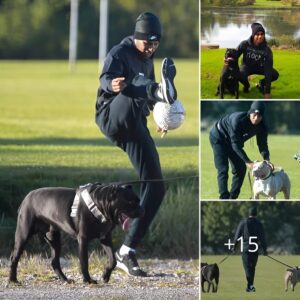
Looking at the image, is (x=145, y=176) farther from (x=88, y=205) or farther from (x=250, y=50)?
(x=250, y=50)

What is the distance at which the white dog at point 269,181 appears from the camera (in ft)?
31.5

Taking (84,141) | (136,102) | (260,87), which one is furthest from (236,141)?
(84,141)

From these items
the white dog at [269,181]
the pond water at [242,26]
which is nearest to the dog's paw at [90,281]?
the white dog at [269,181]

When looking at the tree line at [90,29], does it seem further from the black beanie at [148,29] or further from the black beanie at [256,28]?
the black beanie at [256,28]

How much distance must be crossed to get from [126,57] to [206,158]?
36.4 inches

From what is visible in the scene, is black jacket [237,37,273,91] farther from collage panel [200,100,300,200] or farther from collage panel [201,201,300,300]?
collage panel [201,201,300,300]

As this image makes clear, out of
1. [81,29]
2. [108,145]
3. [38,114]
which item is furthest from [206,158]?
[81,29]

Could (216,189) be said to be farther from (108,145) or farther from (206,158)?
(108,145)

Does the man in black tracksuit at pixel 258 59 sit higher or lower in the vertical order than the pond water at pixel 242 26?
lower

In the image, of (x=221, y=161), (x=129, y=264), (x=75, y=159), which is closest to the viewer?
(x=221, y=161)

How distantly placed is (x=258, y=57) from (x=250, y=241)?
1.32 metres

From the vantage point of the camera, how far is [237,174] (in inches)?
379

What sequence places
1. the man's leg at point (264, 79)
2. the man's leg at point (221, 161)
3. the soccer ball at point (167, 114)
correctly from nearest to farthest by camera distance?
the soccer ball at point (167, 114) < the man's leg at point (264, 79) < the man's leg at point (221, 161)

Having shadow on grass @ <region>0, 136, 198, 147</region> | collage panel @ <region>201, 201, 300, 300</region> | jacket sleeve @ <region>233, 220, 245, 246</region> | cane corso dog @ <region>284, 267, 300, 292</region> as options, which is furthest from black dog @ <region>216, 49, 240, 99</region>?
shadow on grass @ <region>0, 136, 198, 147</region>
